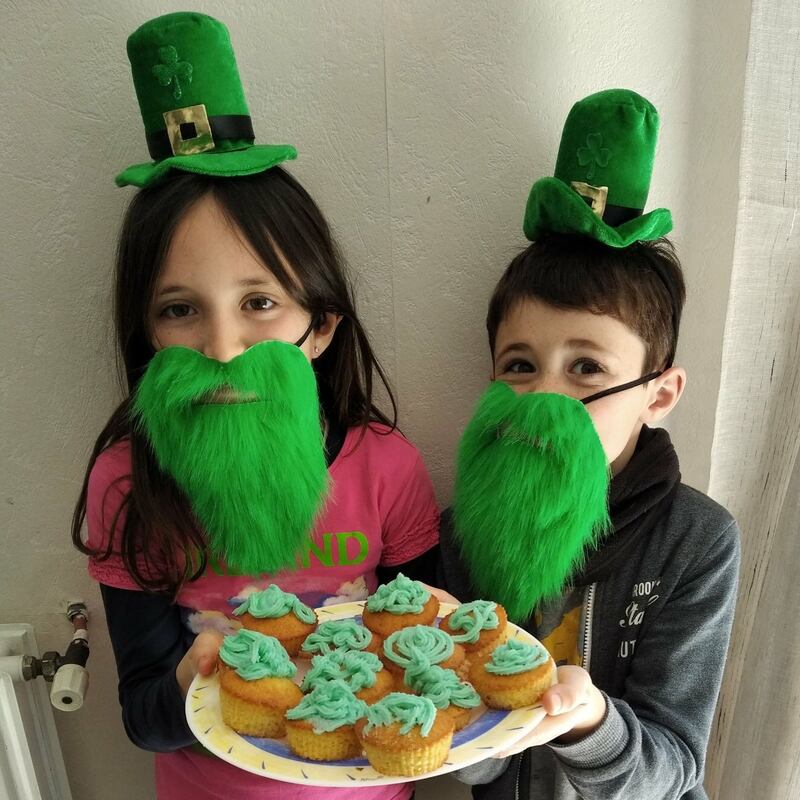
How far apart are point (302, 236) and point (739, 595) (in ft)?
2.87

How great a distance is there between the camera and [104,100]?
0.93 metres

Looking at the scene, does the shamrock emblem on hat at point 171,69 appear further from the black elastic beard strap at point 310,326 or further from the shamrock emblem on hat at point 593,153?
the shamrock emblem on hat at point 593,153

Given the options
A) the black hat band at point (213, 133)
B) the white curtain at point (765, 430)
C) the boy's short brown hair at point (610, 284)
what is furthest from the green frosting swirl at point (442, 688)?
the black hat band at point (213, 133)

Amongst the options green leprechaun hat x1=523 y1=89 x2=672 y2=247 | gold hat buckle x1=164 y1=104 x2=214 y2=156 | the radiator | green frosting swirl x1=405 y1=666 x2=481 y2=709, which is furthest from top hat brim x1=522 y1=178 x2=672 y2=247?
the radiator

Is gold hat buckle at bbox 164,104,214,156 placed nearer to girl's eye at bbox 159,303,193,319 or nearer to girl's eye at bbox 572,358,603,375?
girl's eye at bbox 159,303,193,319

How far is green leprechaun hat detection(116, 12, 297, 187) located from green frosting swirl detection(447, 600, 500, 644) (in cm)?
58

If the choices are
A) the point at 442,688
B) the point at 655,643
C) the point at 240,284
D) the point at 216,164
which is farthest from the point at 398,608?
the point at 216,164

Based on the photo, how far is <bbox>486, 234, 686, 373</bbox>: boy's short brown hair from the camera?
0.85 m

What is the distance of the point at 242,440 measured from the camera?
80 centimetres

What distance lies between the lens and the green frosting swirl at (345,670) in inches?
29.8

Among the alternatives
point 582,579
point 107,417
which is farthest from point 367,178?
point 582,579

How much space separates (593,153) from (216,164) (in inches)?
18.0

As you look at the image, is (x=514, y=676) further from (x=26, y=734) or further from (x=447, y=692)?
(x=26, y=734)

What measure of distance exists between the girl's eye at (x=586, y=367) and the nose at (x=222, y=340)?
0.41 meters
